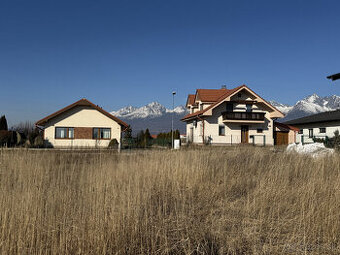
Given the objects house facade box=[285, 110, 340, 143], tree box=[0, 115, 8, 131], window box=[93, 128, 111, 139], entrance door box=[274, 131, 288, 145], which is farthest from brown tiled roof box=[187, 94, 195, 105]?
tree box=[0, 115, 8, 131]

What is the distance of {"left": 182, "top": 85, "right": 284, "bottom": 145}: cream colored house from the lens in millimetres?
30656

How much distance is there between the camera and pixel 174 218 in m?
3.54

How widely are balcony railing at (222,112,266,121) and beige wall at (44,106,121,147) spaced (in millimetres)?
13560

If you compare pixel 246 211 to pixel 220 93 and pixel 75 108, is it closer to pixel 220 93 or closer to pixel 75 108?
pixel 75 108

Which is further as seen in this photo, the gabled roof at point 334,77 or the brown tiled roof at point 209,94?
the brown tiled roof at point 209,94

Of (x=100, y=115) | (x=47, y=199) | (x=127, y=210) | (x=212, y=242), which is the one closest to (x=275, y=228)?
(x=212, y=242)

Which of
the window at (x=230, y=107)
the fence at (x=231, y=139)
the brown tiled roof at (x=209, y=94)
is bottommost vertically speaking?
the fence at (x=231, y=139)

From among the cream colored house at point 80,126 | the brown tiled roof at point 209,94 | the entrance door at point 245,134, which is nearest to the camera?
the cream colored house at point 80,126

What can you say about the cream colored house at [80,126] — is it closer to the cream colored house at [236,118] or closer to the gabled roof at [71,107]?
the gabled roof at [71,107]

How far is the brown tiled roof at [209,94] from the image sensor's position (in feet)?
108

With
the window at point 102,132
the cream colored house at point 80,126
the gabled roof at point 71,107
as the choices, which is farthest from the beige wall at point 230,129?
the window at point 102,132

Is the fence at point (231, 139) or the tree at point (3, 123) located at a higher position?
the tree at point (3, 123)

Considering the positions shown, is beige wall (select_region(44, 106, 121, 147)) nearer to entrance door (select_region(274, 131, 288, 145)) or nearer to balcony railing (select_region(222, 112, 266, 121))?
balcony railing (select_region(222, 112, 266, 121))

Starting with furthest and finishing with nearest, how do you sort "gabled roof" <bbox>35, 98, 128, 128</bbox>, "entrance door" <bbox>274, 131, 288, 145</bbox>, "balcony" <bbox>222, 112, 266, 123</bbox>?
"entrance door" <bbox>274, 131, 288, 145</bbox> → "balcony" <bbox>222, 112, 266, 123</bbox> → "gabled roof" <bbox>35, 98, 128, 128</bbox>
